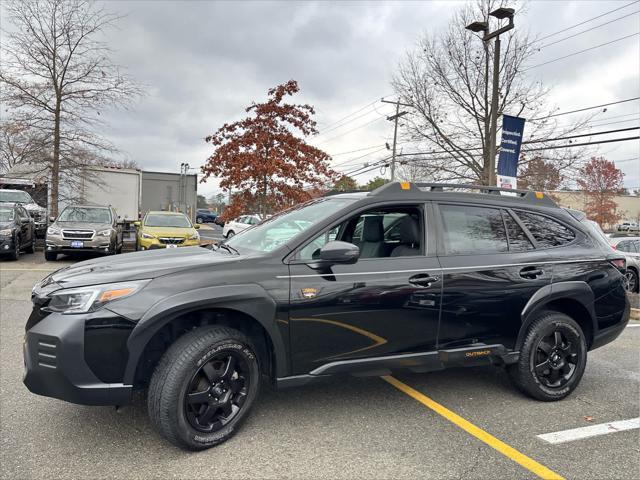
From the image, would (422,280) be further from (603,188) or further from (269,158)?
(603,188)

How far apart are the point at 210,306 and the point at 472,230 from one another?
2.19 meters

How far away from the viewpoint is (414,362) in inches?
137

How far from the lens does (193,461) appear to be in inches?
112

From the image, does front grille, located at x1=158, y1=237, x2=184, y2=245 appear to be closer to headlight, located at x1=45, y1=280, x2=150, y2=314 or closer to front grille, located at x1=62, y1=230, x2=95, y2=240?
front grille, located at x1=62, y1=230, x2=95, y2=240

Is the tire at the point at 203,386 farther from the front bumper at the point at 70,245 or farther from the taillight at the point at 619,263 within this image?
the front bumper at the point at 70,245

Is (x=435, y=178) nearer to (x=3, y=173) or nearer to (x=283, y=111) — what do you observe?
(x=283, y=111)

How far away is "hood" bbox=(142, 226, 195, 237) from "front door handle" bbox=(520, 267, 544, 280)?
10.6 metres

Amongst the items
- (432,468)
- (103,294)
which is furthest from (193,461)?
(432,468)

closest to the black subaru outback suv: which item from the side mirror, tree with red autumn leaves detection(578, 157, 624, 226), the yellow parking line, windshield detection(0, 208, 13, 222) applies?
the side mirror

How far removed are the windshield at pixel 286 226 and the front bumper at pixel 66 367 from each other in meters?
1.29

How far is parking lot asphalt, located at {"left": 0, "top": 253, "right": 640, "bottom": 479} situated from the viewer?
2.80 m

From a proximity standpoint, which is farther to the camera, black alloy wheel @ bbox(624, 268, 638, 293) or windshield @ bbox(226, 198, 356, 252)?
black alloy wheel @ bbox(624, 268, 638, 293)

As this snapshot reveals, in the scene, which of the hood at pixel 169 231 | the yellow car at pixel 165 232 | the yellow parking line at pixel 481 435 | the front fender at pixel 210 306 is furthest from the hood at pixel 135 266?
the hood at pixel 169 231

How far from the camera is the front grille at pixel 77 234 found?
12016 mm
